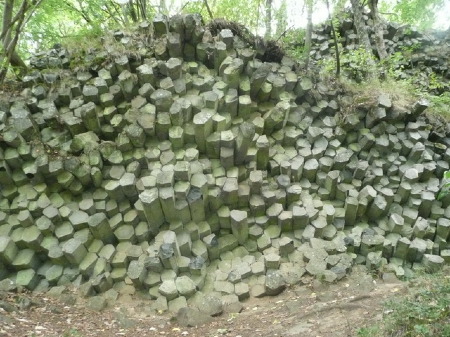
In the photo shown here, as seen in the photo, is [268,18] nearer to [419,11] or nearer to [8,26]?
[419,11]

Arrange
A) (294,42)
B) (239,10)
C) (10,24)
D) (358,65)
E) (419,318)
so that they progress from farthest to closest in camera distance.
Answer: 1. (239,10)
2. (294,42)
3. (358,65)
4. (10,24)
5. (419,318)

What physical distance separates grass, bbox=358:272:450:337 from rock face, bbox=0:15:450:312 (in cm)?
186

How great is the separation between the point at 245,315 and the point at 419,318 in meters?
2.40

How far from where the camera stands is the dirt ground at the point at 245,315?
4.40 metres

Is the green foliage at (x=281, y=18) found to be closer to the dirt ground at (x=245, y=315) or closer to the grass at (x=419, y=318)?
the dirt ground at (x=245, y=315)

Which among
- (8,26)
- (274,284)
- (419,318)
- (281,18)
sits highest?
(281,18)

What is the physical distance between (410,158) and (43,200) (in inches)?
263

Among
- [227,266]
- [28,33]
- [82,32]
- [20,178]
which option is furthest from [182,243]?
[28,33]

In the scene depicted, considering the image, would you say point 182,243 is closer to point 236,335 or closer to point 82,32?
point 236,335

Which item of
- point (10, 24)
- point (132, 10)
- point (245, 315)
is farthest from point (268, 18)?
point (245, 315)

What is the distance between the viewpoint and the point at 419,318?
347cm

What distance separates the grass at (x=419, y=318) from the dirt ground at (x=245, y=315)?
1.08ft

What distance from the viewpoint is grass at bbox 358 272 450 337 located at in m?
3.28

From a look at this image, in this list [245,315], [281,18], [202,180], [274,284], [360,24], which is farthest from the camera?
[281,18]
